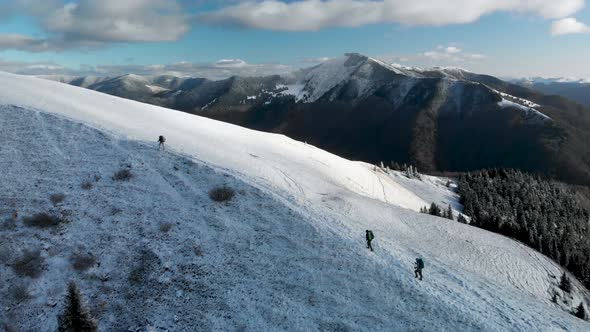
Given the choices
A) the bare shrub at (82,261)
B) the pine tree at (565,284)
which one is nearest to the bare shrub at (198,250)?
the bare shrub at (82,261)

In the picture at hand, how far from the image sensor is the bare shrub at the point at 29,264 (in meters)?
25.6

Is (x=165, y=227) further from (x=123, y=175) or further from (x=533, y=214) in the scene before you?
(x=533, y=214)

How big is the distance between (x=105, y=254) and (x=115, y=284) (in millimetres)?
3223

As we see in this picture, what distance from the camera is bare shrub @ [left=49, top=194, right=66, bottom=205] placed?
31906 millimetres

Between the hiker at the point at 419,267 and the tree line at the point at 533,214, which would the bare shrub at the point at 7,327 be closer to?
the hiker at the point at 419,267

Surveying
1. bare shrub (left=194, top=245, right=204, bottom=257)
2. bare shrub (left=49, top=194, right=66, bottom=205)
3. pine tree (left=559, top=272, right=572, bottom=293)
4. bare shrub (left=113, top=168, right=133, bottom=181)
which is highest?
bare shrub (left=113, top=168, right=133, bottom=181)

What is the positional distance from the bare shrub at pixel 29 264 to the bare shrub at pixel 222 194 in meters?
14.4

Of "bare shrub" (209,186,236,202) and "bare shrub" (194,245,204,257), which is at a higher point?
"bare shrub" (209,186,236,202)

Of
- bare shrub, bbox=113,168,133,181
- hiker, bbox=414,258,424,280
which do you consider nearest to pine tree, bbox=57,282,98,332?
bare shrub, bbox=113,168,133,181

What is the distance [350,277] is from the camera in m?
27.8

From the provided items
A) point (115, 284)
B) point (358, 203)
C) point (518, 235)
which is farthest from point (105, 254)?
point (518, 235)

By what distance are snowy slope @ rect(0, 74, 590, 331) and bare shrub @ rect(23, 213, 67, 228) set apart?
71 centimetres

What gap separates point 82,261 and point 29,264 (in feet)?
11.0

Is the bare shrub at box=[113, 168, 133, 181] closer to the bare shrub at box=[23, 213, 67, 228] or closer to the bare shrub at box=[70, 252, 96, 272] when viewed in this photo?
the bare shrub at box=[23, 213, 67, 228]
